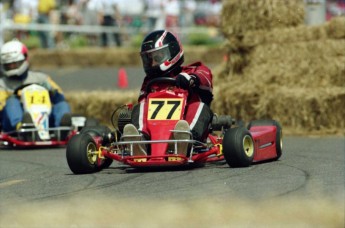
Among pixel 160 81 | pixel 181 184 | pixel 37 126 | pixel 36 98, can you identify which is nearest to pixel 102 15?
pixel 36 98

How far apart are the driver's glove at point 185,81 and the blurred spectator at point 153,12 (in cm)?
1603

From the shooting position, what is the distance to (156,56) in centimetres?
923

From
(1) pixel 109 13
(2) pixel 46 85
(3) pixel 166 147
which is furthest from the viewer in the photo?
(1) pixel 109 13

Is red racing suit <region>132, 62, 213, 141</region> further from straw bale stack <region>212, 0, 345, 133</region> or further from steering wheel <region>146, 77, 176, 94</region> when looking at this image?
straw bale stack <region>212, 0, 345, 133</region>

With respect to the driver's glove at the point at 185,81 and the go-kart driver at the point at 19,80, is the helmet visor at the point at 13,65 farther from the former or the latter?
the driver's glove at the point at 185,81

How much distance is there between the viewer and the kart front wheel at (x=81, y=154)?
8625 mm

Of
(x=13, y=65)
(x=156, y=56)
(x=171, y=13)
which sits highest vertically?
(x=156, y=56)

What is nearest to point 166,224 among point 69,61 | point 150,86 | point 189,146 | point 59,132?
point 189,146

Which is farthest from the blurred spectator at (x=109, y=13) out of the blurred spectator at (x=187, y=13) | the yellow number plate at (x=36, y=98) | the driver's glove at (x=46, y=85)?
the yellow number plate at (x=36, y=98)

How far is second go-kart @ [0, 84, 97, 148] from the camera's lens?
12234 millimetres

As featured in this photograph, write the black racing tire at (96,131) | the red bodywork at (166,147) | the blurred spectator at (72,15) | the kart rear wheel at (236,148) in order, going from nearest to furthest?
the kart rear wheel at (236,148) → the red bodywork at (166,147) → the black racing tire at (96,131) → the blurred spectator at (72,15)

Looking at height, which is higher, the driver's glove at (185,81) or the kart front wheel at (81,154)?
the driver's glove at (185,81)

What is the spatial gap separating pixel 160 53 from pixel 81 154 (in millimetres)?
1287

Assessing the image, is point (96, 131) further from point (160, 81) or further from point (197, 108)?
point (197, 108)
